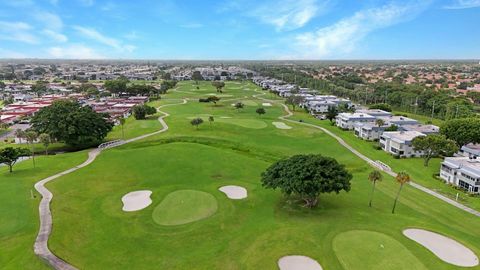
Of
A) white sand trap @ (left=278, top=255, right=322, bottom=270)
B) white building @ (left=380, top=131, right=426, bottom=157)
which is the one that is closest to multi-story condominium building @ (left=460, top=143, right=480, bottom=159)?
white building @ (left=380, top=131, right=426, bottom=157)

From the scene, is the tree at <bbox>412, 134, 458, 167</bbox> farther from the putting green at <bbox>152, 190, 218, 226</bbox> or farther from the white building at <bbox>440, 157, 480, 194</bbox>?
the putting green at <bbox>152, 190, 218, 226</bbox>

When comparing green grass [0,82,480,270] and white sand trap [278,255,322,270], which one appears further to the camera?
green grass [0,82,480,270]

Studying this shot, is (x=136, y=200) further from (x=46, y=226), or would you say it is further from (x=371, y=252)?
(x=371, y=252)

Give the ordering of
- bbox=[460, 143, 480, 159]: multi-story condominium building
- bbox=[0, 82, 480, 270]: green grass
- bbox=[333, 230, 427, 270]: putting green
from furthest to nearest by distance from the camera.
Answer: bbox=[460, 143, 480, 159]: multi-story condominium building
bbox=[0, 82, 480, 270]: green grass
bbox=[333, 230, 427, 270]: putting green

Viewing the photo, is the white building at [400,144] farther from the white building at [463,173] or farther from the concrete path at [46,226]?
the concrete path at [46,226]

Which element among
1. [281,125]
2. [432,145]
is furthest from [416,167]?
[281,125]

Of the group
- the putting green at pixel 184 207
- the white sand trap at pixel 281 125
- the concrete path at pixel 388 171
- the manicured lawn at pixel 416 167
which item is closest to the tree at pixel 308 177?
the putting green at pixel 184 207

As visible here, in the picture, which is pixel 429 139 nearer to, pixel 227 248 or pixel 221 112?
pixel 227 248
